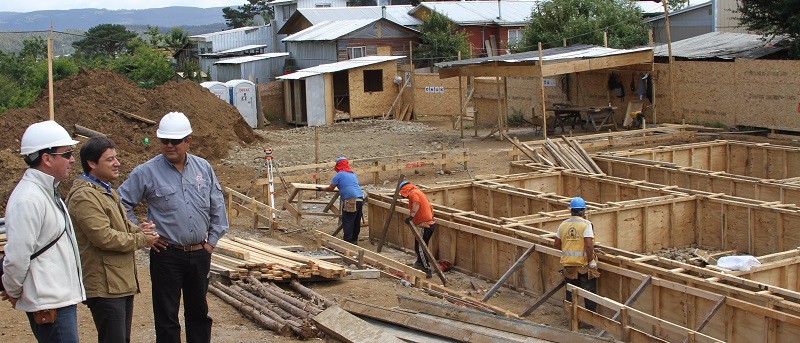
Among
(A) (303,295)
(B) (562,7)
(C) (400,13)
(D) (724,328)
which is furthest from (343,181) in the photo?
(C) (400,13)

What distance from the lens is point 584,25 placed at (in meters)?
39.3

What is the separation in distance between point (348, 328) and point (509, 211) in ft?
32.8

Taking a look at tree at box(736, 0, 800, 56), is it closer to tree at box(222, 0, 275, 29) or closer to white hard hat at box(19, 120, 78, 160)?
white hard hat at box(19, 120, 78, 160)

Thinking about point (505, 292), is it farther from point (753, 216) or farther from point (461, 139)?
point (461, 139)

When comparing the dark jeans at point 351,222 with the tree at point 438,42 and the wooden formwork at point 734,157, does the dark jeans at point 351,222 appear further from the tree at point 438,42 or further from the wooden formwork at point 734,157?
the tree at point 438,42

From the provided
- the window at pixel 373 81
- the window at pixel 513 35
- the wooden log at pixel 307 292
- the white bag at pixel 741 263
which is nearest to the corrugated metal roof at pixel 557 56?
the window at pixel 373 81

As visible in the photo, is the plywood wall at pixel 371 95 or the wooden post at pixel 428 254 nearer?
the wooden post at pixel 428 254

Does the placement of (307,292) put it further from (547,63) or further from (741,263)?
(547,63)

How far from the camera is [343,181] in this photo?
16.3 meters

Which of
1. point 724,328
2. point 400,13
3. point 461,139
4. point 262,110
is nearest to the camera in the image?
point 724,328

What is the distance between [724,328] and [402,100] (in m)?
28.0

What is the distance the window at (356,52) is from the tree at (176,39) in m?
13.2

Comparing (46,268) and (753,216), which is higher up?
(46,268)

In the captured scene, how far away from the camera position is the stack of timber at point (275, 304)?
9.66 metres
